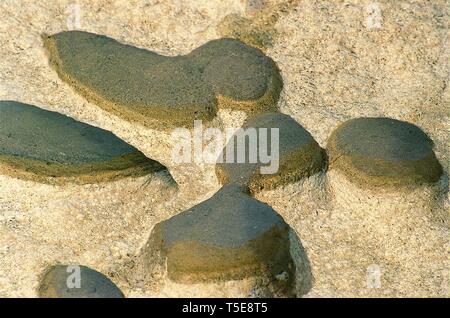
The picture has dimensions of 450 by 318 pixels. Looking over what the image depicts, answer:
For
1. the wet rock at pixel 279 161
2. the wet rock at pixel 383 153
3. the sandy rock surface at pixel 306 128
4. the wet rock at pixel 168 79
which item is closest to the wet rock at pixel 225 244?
the sandy rock surface at pixel 306 128

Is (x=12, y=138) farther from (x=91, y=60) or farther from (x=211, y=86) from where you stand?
(x=211, y=86)

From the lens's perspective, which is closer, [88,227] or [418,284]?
[418,284]

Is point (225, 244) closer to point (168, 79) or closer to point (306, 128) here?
point (306, 128)

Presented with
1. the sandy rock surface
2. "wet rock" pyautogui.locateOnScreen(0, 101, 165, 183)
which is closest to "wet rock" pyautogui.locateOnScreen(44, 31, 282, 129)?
the sandy rock surface

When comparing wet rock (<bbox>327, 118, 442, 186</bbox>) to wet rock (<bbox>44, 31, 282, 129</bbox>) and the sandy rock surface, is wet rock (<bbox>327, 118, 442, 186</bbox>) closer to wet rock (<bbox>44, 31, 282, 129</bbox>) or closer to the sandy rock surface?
the sandy rock surface

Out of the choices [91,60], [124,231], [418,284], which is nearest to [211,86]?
[91,60]

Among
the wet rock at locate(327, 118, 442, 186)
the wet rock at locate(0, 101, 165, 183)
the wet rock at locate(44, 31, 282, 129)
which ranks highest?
the wet rock at locate(327, 118, 442, 186)
